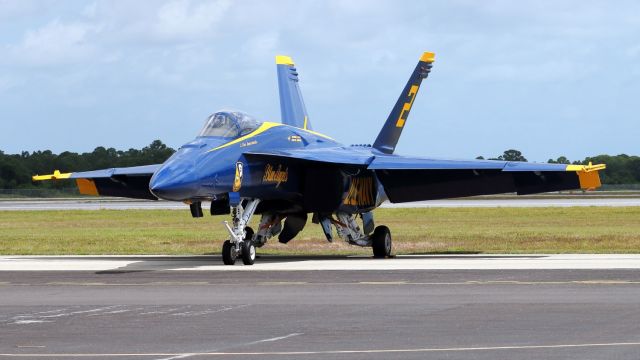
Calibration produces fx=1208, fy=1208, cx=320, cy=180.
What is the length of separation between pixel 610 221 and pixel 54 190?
9616 cm

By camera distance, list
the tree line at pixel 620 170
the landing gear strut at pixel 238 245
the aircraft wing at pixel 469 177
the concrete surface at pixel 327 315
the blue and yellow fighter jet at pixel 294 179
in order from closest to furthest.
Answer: the concrete surface at pixel 327 315
the blue and yellow fighter jet at pixel 294 179
the landing gear strut at pixel 238 245
the aircraft wing at pixel 469 177
the tree line at pixel 620 170

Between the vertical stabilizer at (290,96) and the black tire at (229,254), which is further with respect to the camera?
the vertical stabilizer at (290,96)

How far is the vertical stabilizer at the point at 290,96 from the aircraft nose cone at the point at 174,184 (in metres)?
10.0

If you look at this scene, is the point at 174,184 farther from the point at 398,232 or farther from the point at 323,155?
the point at 398,232

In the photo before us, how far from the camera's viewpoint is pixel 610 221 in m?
53.0

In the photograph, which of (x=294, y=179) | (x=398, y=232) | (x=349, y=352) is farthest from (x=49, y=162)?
(x=349, y=352)

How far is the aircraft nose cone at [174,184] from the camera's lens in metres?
23.8

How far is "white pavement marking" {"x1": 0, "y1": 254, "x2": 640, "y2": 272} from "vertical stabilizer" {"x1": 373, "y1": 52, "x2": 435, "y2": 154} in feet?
14.2

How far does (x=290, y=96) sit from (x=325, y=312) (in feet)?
62.4

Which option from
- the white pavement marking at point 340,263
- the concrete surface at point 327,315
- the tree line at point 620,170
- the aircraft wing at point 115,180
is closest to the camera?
the concrete surface at point 327,315

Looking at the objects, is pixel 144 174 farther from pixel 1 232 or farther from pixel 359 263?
pixel 1 232

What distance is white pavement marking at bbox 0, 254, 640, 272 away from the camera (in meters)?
25.3

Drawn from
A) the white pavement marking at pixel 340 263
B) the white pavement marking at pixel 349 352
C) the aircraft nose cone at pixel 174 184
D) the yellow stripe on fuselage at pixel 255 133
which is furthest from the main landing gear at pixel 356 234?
the white pavement marking at pixel 349 352

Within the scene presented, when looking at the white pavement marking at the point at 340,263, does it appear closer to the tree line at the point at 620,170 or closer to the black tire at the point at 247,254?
the black tire at the point at 247,254
